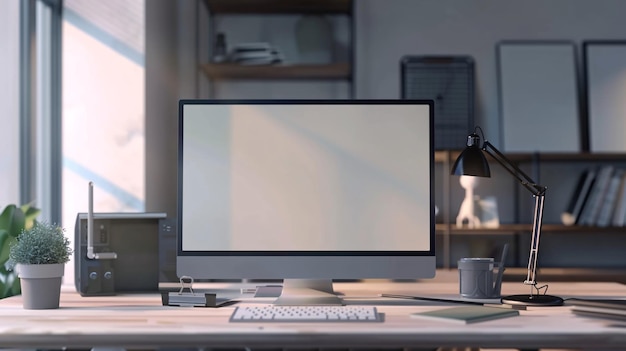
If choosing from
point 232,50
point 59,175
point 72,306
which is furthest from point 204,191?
point 232,50

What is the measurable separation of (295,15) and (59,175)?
1.60 m

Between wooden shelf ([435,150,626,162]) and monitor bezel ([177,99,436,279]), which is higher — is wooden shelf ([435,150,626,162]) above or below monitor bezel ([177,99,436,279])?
above

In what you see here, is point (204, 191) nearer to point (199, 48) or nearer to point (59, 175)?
point (59, 175)

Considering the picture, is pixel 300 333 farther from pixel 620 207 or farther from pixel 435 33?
pixel 435 33

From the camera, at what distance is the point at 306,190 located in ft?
5.78

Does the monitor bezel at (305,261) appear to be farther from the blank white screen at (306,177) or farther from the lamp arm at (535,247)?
the lamp arm at (535,247)

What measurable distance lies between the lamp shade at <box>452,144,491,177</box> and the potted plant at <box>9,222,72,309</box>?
3.19 ft

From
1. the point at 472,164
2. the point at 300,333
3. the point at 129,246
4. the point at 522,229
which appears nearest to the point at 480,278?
the point at 472,164

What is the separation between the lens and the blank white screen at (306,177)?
5.74ft

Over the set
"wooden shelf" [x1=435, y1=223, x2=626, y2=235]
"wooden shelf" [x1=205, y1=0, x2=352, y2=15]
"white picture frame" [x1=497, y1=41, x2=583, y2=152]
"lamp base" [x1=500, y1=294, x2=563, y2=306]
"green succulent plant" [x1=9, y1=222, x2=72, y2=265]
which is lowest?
"lamp base" [x1=500, y1=294, x2=563, y2=306]

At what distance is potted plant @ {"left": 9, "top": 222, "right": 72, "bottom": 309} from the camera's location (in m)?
1.65

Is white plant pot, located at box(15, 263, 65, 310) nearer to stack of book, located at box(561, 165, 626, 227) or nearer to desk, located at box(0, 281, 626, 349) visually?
desk, located at box(0, 281, 626, 349)

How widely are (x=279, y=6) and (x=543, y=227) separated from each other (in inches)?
71.9

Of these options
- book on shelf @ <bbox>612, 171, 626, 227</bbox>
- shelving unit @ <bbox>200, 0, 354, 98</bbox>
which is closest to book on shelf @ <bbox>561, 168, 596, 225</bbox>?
book on shelf @ <bbox>612, 171, 626, 227</bbox>
